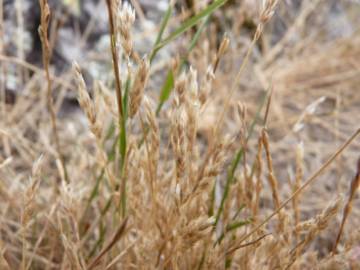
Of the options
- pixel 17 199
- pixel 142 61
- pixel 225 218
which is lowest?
pixel 17 199

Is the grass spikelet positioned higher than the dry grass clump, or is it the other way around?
the grass spikelet

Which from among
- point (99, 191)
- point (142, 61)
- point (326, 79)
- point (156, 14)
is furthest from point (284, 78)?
point (142, 61)

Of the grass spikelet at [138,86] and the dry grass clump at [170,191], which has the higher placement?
the grass spikelet at [138,86]

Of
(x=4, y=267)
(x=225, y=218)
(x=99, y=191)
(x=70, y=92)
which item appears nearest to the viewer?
(x=4, y=267)

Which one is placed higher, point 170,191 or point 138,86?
point 138,86

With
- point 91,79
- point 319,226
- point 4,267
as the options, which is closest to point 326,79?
point 91,79

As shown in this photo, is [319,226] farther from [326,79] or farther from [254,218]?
[326,79]

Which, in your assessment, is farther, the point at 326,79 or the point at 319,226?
the point at 326,79

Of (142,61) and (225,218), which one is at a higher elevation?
(142,61)

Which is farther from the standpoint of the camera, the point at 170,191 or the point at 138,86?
the point at 170,191

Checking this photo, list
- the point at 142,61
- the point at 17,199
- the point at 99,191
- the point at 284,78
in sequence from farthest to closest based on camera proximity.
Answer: the point at 284,78 → the point at 17,199 → the point at 99,191 → the point at 142,61
